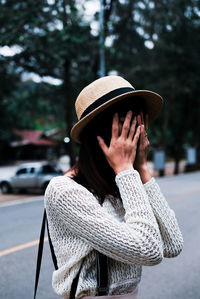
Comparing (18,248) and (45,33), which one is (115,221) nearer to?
(18,248)

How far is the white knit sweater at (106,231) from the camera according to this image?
4.17 feet

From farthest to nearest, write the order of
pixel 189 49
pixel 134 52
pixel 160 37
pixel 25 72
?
1. pixel 189 49
2. pixel 160 37
3. pixel 134 52
4. pixel 25 72

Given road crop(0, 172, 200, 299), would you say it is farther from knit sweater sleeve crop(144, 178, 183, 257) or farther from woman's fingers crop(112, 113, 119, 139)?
woman's fingers crop(112, 113, 119, 139)

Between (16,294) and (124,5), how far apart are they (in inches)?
553

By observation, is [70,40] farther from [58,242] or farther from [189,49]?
[189,49]

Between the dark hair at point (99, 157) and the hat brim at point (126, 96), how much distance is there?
3cm

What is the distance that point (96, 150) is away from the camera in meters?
1.48

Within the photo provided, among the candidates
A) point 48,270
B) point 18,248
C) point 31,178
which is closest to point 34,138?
point 31,178

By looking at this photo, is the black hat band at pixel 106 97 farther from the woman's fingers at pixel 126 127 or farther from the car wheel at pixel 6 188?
the car wheel at pixel 6 188

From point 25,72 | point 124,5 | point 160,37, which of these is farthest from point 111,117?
point 160,37

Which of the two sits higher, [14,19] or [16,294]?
[14,19]

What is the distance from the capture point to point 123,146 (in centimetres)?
135

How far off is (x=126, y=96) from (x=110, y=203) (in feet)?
1.47

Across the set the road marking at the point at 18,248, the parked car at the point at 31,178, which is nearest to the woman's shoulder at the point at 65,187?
the road marking at the point at 18,248
